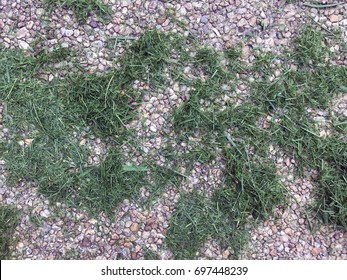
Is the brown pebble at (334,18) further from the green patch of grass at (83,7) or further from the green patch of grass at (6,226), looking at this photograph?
the green patch of grass at (6,226)

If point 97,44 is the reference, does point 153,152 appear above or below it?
below

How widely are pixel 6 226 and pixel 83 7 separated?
1730mm

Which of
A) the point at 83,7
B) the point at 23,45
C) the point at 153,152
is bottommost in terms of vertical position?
the point at 153,152

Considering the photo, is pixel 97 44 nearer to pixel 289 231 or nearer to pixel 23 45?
pixel 23 45

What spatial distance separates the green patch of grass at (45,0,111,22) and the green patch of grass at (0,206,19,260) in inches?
60.0

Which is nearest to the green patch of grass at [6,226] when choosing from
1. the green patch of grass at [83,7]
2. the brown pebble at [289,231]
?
the green patch of grass at [83,7]

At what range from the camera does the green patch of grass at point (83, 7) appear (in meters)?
2.79

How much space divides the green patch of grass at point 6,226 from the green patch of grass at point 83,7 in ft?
5.00

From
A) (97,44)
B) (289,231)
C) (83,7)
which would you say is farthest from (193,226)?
(83,7)

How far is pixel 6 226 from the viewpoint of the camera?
2775 mm

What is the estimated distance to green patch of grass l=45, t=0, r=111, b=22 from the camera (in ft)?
9.14

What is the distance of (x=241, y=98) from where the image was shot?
2.78 m

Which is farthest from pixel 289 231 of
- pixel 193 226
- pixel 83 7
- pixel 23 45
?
pixel 23 45

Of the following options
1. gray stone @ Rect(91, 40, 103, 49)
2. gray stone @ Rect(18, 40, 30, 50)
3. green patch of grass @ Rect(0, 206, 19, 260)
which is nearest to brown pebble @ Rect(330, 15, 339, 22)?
gray stone @ Rect(91, 40, 103, 49)
